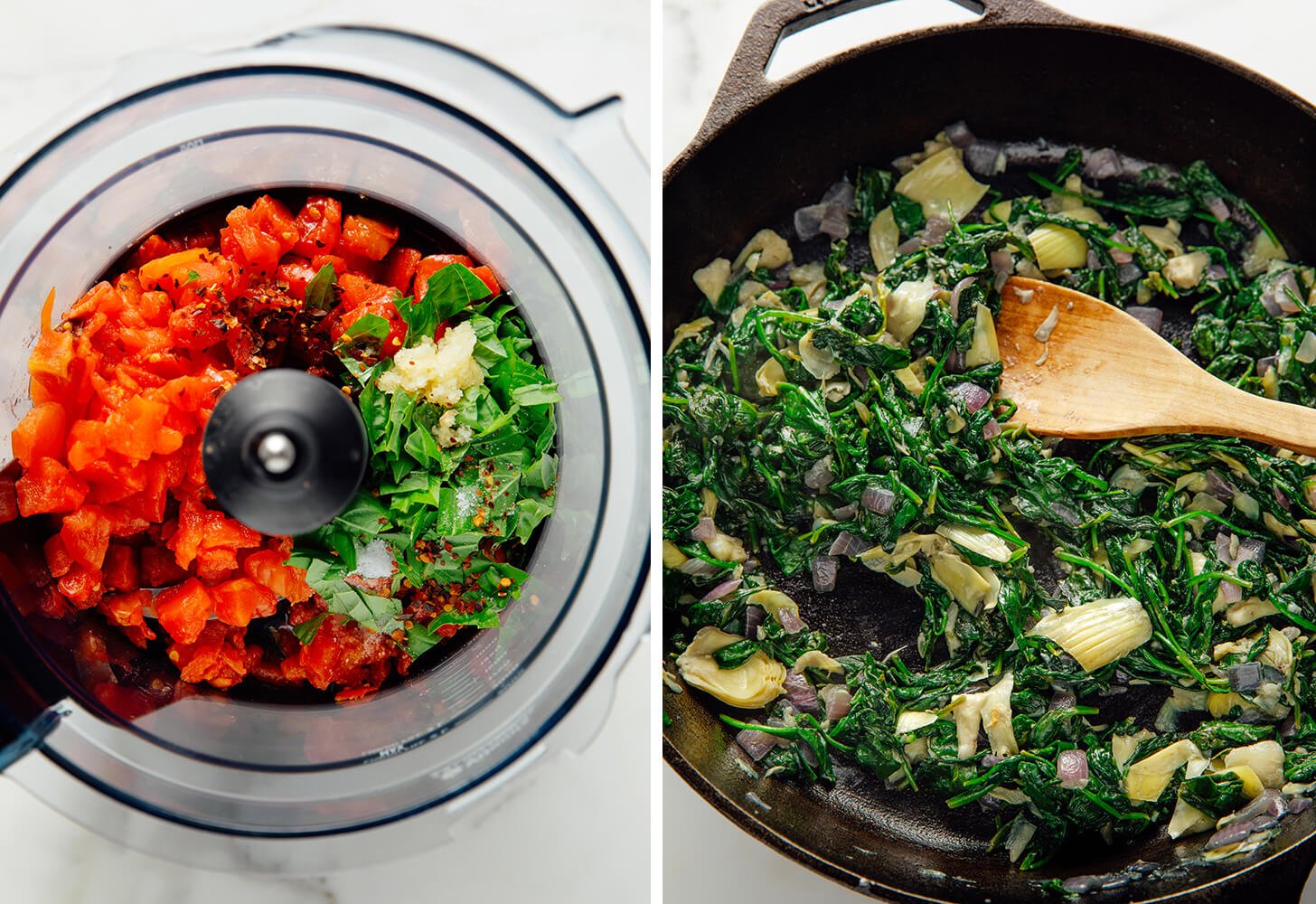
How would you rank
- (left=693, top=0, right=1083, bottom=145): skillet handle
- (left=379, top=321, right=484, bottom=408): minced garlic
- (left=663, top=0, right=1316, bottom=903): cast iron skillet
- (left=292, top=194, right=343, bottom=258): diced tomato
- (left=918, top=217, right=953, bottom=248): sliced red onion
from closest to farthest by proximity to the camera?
(left=379, top=321, right=484, bottom=408): minced garlic < (left=292, top=194, right=343, bottom=258): diced tomato < (left=693, top=0, right=1083, bottom=145): skillet handle < (left=663, top=0, right=1316, bottom=903): cast iron skillet < (left=918, top=217, right=953, bottom=248): sliced red onion

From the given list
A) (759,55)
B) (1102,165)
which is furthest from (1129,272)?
(759,55)

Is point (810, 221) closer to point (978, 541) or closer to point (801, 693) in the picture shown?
point (978, 541)

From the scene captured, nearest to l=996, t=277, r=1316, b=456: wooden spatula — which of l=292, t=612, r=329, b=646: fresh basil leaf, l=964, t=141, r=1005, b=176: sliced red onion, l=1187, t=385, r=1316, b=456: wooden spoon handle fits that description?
l=1187, t=385, r=1316, b=456: wooden spoon handle

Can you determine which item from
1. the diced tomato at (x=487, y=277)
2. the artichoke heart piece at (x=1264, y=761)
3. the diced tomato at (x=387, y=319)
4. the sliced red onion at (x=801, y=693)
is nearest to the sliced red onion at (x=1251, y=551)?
the artichoke heart piece at (x=1264, y=761)

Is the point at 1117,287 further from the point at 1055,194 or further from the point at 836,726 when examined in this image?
the point at 836,726

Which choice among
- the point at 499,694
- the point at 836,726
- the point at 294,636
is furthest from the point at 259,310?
the point at 836,726

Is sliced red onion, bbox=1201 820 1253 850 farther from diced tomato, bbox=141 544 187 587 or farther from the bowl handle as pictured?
diced tomato, bbox=141 544 187 587
